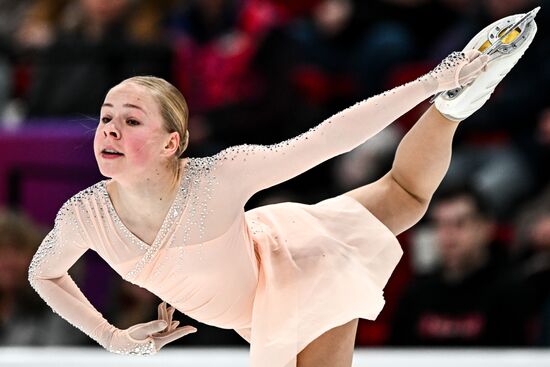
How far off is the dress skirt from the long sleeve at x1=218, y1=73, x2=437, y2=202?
0.29 metres

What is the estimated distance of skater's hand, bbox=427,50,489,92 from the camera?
277 cm

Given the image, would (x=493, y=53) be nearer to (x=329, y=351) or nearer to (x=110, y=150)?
(x=329, y=351)

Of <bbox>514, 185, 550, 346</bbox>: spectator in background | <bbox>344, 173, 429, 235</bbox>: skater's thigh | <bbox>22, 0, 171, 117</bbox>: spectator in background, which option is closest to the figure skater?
<bbox>344, 173, 429, 235</bbox>: skater's thigh

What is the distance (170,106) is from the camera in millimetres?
2732

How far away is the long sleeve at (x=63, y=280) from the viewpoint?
9.28ft

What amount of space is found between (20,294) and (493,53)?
2617 mm

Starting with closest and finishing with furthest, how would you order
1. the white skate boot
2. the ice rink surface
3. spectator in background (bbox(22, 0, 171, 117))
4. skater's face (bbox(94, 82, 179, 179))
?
skater's face (bbox(94, 82, 179, 179)) < the white skate boot < the ice rink surface < spectator in background (bbox(22, 0, 171, 117))

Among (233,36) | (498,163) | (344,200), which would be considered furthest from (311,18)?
(344,200)

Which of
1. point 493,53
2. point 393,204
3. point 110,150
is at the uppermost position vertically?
point 493,53

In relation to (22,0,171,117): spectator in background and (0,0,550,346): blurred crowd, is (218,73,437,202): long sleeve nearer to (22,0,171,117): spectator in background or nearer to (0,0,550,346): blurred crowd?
(0,0,550,346): blurred crowd

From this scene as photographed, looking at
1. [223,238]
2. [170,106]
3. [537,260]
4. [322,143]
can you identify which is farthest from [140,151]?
[537,260]

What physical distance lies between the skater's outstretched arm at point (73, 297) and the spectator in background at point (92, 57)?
2.29 metres

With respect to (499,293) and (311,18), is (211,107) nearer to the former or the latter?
(311,18)

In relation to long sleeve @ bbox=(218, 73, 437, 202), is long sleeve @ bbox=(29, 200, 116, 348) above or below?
below
